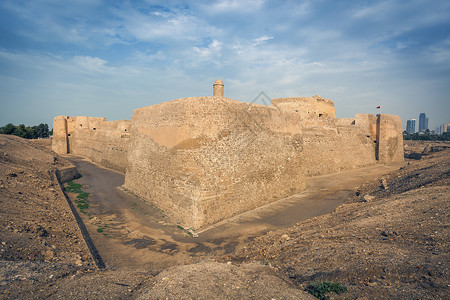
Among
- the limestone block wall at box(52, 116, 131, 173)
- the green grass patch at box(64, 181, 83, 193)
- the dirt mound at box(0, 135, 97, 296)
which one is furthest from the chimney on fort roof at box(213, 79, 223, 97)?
the limestone block wall at box(52, 116, 131, 173)

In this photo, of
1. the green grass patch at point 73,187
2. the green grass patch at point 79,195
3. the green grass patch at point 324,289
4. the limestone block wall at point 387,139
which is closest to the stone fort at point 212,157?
the green grass patch at point 79,195

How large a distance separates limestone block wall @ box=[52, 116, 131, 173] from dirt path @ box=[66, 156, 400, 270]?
295 inches

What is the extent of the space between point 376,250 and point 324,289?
1.79 m

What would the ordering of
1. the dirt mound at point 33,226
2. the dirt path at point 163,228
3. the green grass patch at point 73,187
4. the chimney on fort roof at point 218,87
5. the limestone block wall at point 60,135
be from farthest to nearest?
the limestone block wall at point 60,135
the green grass patch at point 73,187
the chimney on fort roof at point 218,87
the dirt path at point 163,228
the dirt mound at point 33,226

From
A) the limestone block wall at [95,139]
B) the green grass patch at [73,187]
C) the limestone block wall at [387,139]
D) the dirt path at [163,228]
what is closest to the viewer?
the dirt path at [163,228]

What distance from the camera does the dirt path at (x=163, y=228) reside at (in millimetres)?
7445

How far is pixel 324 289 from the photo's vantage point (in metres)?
3.92

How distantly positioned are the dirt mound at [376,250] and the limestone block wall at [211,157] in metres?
2.75

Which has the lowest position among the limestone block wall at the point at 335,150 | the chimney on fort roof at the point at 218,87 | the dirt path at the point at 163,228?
the dirt path at the point at 163,228

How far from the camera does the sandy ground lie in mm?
3896

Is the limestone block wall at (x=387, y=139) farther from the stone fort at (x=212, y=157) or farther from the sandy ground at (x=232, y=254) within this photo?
the sandy ground at (x=232, y=254)

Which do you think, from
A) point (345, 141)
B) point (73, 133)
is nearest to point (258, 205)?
point (345, 141)

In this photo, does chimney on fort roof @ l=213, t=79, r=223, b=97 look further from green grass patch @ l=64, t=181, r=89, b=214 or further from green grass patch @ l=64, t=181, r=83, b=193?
green grass patch @ l=64, t=181, r=83, b=193

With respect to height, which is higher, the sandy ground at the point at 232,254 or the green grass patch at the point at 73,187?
the sandy ground at the point at 232,254
